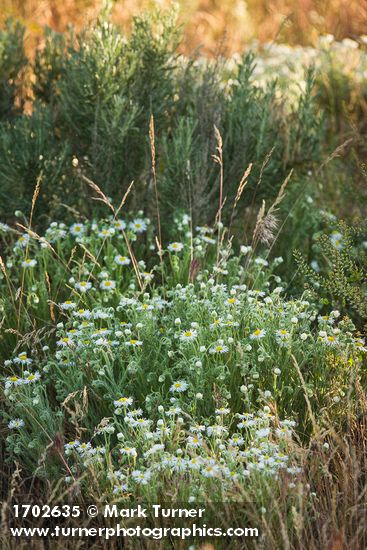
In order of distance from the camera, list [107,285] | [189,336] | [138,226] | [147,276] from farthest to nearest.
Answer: [138,226], [107,285], [147,276], [189,336]

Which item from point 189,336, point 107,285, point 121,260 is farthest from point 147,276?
point 189,336

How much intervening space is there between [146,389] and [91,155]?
1836 millimetres

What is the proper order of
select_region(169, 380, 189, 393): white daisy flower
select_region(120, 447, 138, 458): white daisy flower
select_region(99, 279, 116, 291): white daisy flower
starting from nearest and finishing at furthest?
select_region(120, 447, 138, 458): white daisy flower
select_region(169, 380, 189, 393): white daisy flower
select_region(99, 279, 116, 291): white daisy flower

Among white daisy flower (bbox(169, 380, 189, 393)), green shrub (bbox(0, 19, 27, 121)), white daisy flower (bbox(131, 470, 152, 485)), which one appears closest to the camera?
white daisy flower (bbox(131, 470, 152, 485))

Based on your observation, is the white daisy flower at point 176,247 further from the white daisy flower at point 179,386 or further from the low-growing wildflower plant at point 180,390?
the white daisy flower at point 179,386

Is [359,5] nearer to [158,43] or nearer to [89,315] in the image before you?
[158,43]

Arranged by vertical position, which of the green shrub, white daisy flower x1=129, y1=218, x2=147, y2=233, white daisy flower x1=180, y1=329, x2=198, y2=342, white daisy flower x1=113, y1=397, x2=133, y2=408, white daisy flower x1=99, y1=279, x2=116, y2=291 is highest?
the green shrub

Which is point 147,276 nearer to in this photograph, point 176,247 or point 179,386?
point 176,247

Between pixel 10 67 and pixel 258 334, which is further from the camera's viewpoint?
pixel 10 67

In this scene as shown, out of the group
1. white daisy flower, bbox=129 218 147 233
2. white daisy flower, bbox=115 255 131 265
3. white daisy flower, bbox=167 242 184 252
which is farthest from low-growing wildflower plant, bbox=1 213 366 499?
white daisy flower, bbox=129 218 147 233

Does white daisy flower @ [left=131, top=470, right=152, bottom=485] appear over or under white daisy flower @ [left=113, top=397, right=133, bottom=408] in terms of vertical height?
under

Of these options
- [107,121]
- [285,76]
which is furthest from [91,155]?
[285,76]

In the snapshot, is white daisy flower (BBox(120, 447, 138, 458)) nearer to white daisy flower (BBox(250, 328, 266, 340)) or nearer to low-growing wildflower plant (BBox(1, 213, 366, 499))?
low-growing wildflower plant (BBox(1, 213, 366, 499))

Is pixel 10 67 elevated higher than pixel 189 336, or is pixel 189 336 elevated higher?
pixel 10 67
